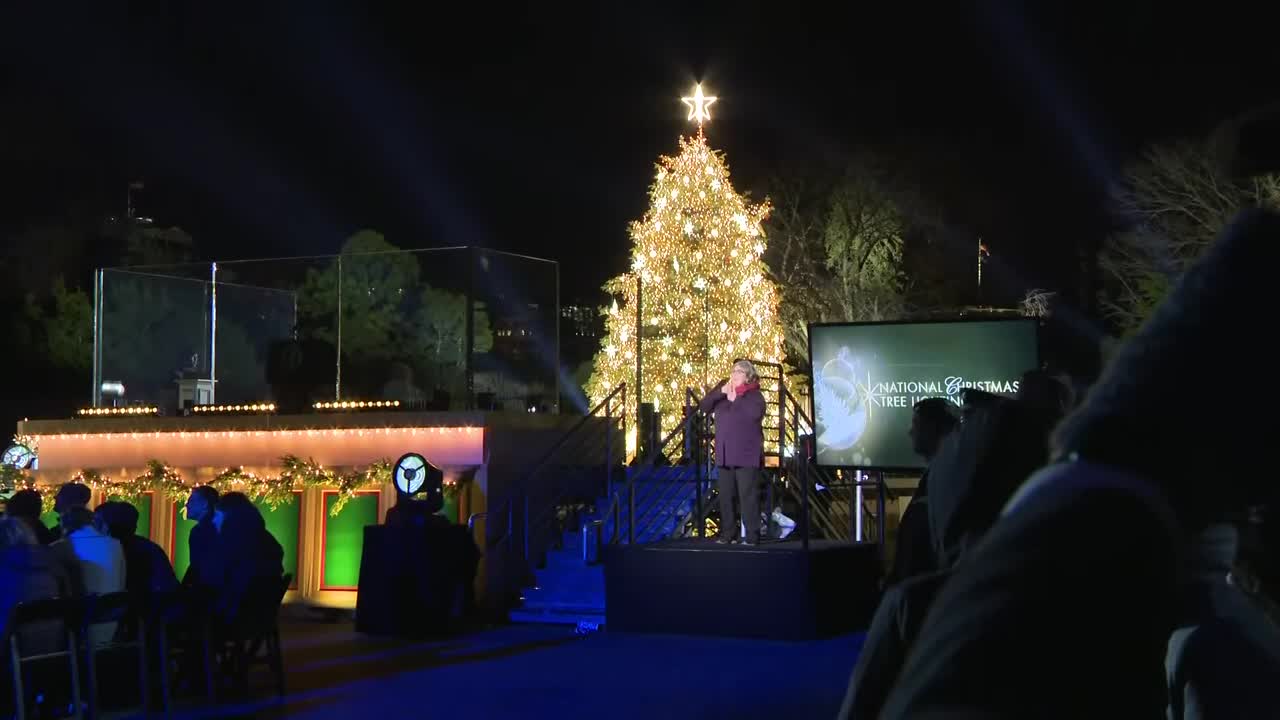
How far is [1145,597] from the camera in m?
0.94

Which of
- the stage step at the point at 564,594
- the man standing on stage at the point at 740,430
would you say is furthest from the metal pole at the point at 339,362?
the man standing on stage at the point at 740,430

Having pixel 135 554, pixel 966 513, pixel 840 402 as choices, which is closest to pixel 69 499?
pixel 135 554

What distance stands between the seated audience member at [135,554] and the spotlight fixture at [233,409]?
26.5 ft

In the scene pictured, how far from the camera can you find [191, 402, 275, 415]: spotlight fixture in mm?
18438

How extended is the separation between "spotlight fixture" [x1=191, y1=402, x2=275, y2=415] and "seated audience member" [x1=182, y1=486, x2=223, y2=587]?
23.2 feet

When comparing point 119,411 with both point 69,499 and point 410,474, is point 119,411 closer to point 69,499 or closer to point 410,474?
point 410,474

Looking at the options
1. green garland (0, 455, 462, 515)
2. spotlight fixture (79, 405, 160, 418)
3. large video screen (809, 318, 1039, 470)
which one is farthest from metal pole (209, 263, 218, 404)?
large video screen (809, 318, 1039, 470)

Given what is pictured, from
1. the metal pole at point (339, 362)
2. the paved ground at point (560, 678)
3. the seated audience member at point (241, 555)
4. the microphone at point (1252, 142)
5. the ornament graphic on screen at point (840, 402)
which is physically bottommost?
the paved ground at point (560, 678)

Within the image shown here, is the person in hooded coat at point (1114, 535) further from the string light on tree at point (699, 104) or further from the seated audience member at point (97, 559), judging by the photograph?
the string light on tree at point (699, 104)

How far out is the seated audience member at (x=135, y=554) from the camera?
10.1 meters

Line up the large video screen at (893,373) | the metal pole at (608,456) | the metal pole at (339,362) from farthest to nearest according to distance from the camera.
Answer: the metal pole at (339,362) < the metal pole at (608,456) < the large video screen at (893,373)

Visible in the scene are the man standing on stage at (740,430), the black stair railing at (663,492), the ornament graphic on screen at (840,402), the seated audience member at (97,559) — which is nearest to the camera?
the seated audience member at (97,559)

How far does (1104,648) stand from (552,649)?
1266 centimetres

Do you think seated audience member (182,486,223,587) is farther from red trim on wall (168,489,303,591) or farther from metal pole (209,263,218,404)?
metal pole (209,263,218,404)
